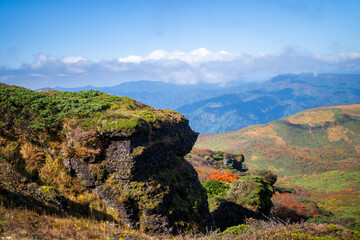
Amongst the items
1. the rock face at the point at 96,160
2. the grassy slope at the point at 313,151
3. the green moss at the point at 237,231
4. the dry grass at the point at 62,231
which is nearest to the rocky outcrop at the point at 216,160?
the grassy slope at the point at 313,151

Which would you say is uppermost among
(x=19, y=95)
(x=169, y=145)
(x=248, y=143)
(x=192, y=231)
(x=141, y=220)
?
(x=19, y=95)

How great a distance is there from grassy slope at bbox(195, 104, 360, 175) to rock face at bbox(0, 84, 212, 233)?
73.2m

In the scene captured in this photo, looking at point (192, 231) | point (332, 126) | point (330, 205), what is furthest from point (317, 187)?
point (332, 126)

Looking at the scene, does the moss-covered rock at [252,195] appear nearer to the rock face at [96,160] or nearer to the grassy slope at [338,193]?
the rock face at [96,160]

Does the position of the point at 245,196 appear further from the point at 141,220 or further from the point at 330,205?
the point at 330,205

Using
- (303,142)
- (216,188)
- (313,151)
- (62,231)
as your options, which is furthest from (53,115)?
(303,142)

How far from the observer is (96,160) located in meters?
7.73

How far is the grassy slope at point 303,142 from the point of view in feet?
256

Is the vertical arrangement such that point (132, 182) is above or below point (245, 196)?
above

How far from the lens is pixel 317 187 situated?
149ft

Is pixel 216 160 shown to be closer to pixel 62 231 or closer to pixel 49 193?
pixel 49 193

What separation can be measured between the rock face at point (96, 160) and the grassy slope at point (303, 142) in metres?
73.2

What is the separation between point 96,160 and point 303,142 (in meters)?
134

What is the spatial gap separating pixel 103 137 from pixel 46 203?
2.71m
